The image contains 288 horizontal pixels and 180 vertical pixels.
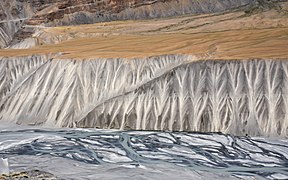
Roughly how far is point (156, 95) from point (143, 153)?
598 cm

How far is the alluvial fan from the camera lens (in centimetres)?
1811

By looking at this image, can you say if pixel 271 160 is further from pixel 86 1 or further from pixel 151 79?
pixel 86 1

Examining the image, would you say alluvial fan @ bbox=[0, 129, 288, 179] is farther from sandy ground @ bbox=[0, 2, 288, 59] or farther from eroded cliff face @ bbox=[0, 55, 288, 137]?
sandy ground @ bbox=[0, 2, 288, 59]

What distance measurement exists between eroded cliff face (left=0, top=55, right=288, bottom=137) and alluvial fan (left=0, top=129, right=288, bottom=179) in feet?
3.93

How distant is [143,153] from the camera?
2050 centimetres

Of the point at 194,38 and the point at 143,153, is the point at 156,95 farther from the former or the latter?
the point at 194,38

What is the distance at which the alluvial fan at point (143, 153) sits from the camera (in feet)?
59.4

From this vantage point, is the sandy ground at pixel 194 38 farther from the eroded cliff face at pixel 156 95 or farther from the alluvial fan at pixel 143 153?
the alluvial fan at pixel 143 153

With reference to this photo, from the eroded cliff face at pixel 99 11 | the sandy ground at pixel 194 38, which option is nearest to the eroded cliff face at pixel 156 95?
the sandy ground at pixel 194 38

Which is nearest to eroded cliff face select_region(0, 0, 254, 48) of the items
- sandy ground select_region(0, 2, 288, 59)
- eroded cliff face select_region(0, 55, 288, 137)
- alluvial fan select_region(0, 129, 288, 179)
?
sandy ground select_region(0, 2, 288, 59)

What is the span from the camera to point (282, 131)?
23.0 metres

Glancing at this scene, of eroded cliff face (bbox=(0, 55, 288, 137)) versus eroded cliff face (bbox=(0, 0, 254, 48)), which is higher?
eroded cliff face (bbox=(0, 0, 254, 48))

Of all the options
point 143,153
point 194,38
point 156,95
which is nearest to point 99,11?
point 194,38

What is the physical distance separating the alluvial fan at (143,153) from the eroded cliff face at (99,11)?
108ft
